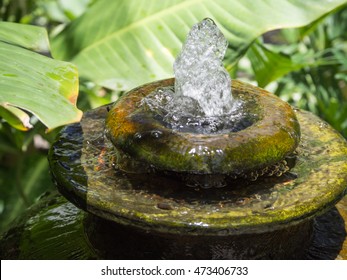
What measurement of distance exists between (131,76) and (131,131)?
0.64 meters

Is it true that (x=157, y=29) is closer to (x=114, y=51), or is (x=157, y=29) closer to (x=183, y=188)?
(x=114, y=51)

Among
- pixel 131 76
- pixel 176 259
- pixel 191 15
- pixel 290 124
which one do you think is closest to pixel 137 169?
pixel 176 259

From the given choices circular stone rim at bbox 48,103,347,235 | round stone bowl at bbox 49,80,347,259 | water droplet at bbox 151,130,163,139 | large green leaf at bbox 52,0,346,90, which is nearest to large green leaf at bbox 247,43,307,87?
large green leaf at bbox 52,0,346,90

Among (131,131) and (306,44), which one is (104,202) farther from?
(306,44)

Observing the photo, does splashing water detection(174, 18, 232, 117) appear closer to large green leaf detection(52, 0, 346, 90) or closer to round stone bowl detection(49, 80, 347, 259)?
round stone bowl detection(49, 80, 347, 259)

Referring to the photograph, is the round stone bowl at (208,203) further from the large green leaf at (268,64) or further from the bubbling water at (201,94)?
the large green leaf at (268,64)

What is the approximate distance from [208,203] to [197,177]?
0.27 ft

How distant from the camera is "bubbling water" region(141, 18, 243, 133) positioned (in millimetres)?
1464

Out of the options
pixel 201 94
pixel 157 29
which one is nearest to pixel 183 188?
pixel 201 94

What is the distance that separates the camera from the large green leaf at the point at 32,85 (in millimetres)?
1154

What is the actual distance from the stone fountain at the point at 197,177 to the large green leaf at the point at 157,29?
0.34m

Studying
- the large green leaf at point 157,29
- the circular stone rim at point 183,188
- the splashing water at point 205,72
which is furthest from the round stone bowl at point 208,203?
the large green leaf at point 157,29

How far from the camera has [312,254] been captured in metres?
1.45

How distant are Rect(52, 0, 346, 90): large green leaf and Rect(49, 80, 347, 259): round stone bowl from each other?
1.72 ft
